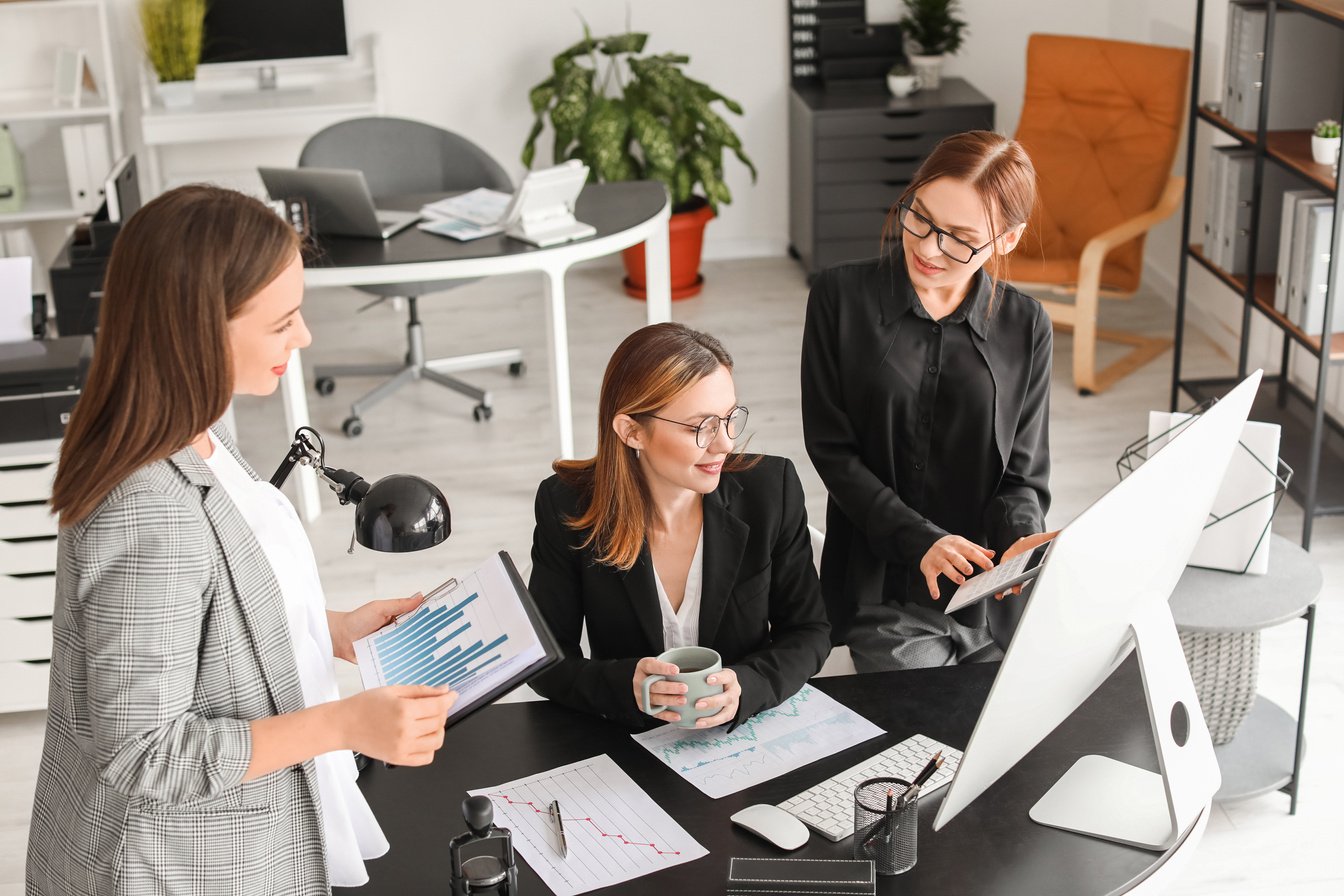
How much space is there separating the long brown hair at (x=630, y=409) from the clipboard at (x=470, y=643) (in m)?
0.32

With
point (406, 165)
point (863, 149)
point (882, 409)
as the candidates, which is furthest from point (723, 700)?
point (863, 149)

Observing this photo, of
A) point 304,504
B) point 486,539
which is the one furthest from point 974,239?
point 304,504

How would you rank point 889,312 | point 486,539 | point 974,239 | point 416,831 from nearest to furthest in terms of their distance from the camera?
1. point 416,831
2. point 974,239
3. point 889,312
4. point 486,539

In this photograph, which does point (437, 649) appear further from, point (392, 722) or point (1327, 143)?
point (1327, 143)

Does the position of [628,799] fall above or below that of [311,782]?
below

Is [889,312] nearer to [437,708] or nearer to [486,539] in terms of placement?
[437,708]

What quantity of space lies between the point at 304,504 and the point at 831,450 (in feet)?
7.26

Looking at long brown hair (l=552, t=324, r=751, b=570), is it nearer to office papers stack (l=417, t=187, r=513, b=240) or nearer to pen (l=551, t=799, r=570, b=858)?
pen (l=551, t=799, r=570, b=858)

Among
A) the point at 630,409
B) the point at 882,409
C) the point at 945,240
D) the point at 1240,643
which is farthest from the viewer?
the point at 1240,643

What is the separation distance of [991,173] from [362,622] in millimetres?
1147

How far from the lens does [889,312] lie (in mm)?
2352

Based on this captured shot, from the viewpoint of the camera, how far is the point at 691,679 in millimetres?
1802

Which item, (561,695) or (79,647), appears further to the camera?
(561,695)

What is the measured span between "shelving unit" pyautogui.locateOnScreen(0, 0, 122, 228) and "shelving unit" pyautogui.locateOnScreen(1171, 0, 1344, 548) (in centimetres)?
380
